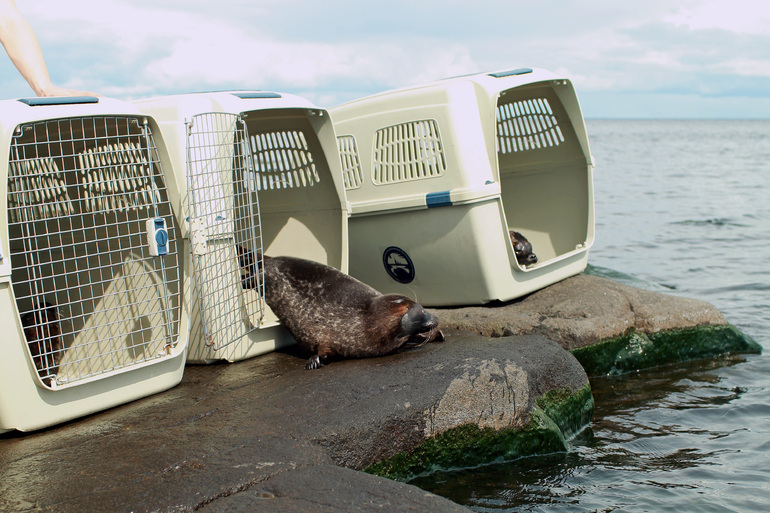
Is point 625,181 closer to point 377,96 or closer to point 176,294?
point 377,96

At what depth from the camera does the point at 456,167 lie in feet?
18.9

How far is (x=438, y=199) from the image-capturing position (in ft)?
19.1

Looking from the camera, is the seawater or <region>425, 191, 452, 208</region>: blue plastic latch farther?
<region>425, 191, 452, 208</region>: blue plastic latch

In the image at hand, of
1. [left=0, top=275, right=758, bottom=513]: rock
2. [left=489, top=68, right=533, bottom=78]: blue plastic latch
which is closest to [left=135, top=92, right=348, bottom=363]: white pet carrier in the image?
[left=0, top=275, right=758, bottom=513]: rock

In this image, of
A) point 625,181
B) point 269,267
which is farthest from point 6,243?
point 625,181

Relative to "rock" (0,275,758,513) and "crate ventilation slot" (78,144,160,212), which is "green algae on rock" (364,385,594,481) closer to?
"rock" (0,275,758,513)

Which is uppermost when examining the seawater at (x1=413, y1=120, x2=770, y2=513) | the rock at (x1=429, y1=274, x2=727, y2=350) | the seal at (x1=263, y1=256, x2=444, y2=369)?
the seal at (x1=263, y1=256, x2=444, y2=369)

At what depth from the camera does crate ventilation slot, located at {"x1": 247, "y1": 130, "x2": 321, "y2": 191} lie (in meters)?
5.90

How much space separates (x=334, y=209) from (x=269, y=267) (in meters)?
0.90

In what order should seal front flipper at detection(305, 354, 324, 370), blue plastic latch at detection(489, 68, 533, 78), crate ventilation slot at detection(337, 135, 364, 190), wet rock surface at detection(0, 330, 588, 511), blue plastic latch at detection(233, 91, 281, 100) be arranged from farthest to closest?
crate ventilation slot at detection(337, 135, 364, 190) → blue plastic latch at detection(489, 68, 533, 78) → blue plastic latch at detection(233, 91, 281, 100) → seal front flipper at detection(305, 354, 324, 370) → wet rock surface at detection(0, 330, 588, 511)

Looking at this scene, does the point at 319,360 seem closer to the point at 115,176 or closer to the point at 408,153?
the point at 115,176

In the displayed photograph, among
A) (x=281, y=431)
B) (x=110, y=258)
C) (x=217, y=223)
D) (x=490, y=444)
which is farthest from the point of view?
(x=217, y=223)

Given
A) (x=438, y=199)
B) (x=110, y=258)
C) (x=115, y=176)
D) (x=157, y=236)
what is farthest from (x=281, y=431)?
(x=438, y=199)

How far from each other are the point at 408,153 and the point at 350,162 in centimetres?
61
